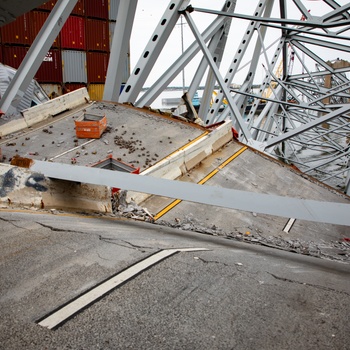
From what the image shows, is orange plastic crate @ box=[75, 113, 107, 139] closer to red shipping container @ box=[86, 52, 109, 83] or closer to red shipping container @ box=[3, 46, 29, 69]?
red shipping container @ box=[3, 46, 29, 69]

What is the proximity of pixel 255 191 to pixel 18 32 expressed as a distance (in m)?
21.8

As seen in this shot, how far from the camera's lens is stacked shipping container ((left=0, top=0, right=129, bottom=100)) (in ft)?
80.4

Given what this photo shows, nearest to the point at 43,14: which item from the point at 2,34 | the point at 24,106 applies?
the point at 2,34

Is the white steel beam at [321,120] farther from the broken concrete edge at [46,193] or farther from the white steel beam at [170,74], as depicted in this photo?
the broken concrete edge at [46,193]

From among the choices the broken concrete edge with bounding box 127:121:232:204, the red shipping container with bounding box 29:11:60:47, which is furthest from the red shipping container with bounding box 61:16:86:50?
the broken concrete edge with bounding box 127:121:232:204

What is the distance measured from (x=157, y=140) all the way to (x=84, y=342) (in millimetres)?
7420

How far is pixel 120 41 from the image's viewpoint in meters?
10.2

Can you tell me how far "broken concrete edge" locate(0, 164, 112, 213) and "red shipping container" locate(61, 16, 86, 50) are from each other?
2335 centimetres

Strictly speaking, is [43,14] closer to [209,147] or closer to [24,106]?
[24,106]

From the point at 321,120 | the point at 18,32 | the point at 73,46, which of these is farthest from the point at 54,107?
the point at 73,46

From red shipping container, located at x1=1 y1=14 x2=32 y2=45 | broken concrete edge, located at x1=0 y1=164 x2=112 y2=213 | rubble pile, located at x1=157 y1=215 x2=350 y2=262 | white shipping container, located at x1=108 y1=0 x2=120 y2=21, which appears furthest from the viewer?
white shipping container, located at x1=108 y1=0 x2=120 y2=21

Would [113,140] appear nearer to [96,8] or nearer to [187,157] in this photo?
[187,157]

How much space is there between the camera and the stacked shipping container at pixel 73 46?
24516 millimetres

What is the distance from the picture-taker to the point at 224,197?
457cm
